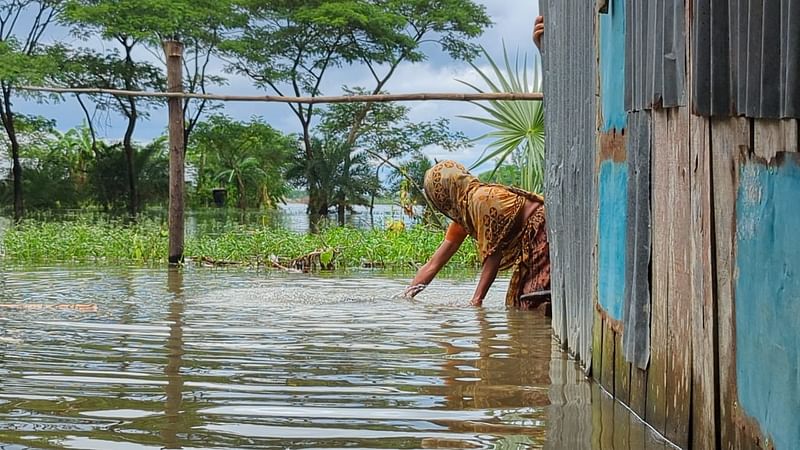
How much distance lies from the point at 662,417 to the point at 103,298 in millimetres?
5610

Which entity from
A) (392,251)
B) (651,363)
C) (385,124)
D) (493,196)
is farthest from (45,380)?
(385,124)

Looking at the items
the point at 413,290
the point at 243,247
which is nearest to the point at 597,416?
the point at 413,290

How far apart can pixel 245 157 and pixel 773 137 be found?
3145cm

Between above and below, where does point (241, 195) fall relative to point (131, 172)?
below

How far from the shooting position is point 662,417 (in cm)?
297

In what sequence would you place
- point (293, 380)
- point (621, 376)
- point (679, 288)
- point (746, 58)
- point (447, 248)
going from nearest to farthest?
point (746, 58) < point (679, 288) < point (621, 376) < point (293, 380) < point (447, 248)

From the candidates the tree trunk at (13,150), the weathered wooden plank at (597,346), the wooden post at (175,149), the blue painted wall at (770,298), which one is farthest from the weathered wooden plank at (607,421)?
the tree trunk at (13,150)

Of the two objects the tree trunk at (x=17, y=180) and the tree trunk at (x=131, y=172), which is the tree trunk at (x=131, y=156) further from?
the tree trunk at (x=17, y=180)

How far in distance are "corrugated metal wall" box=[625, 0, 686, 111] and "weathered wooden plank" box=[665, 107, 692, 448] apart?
3.1 inches

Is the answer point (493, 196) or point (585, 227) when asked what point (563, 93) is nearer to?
point (585, 227)

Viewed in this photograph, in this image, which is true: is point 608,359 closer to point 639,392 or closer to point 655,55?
point 639,392

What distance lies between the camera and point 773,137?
6.74 ft

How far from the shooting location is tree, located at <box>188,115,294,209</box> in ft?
104

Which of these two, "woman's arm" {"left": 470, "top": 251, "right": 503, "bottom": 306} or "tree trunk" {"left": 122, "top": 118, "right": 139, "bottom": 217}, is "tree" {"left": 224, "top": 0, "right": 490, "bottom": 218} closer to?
"tree trunk" {"left": 122, "top": 118, "right": 139, "bottom": 217}
